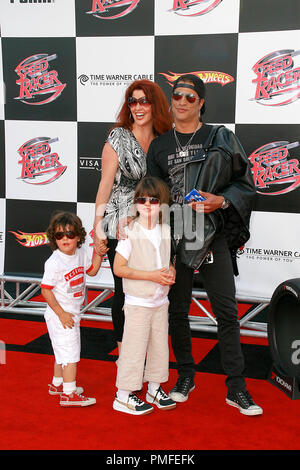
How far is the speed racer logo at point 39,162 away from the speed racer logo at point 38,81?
299mm

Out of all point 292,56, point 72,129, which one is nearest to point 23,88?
point 72,129

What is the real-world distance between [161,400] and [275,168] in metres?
1.78

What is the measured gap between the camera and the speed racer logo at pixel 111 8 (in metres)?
3.60

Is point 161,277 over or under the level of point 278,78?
under

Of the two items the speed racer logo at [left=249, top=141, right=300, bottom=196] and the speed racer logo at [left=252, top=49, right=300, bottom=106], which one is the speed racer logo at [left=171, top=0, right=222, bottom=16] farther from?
the speed racer logo at [left=249, top=141, right=300, bottom=196]

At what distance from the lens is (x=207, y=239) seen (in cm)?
233

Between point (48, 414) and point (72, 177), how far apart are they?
6.42 feet

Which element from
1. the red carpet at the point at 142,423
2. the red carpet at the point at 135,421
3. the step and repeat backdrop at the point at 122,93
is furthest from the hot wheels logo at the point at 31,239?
the red carpet at the point at 142,423

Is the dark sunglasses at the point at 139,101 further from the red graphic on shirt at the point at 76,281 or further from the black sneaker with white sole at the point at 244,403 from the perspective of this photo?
the black sneaker with white sole at the point at 244,403

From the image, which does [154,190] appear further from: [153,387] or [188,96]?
[153,387]

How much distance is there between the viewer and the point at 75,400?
8.10ft

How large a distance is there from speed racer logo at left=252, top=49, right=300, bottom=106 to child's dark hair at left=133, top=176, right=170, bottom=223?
1.45m

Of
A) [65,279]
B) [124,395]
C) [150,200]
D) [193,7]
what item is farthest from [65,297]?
[193,7]

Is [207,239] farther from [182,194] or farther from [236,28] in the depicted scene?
[236,28]
